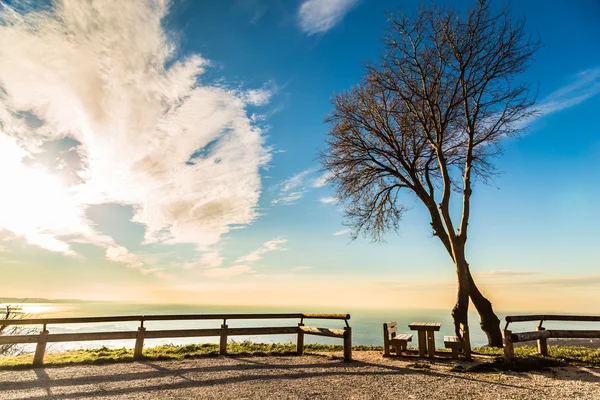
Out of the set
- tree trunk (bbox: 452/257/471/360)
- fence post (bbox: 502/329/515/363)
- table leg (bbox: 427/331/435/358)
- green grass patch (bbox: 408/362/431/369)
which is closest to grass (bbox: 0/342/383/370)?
table leg (bbox: 427/331/435/358)

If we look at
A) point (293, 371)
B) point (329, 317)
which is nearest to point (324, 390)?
point (293, 371)

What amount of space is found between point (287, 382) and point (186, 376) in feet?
8.83

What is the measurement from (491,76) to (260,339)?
14.5m

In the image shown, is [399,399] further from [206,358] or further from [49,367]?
[49,367]

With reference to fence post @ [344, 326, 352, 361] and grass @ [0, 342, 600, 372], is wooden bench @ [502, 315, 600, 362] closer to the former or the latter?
grass @ [0, 342, 600, 372]

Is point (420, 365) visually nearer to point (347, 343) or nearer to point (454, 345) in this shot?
point (454, 345)

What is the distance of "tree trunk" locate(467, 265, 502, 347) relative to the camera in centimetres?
1365

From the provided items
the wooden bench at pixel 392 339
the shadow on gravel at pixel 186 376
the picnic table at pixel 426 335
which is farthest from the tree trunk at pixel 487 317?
the shadow on gravel at pixel 186 376

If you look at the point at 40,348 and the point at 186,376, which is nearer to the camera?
the point at 186,376

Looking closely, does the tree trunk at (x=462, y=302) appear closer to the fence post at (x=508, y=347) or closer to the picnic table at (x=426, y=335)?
the picnic table at (x=426, y=335)

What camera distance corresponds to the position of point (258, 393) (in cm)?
711

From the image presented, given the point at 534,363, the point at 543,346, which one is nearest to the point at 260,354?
the point at 534,363

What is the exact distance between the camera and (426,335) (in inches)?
441

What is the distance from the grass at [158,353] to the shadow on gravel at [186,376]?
0.83 m
